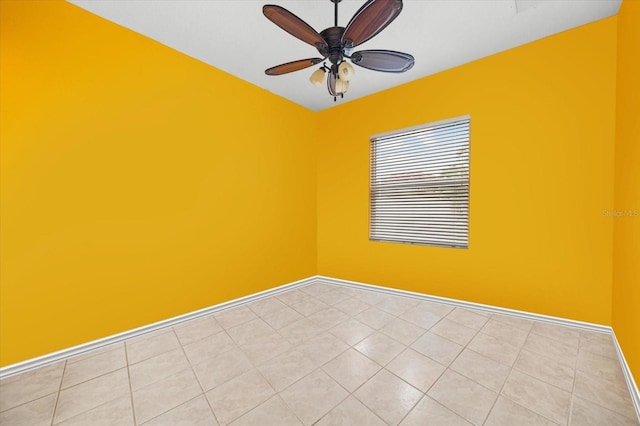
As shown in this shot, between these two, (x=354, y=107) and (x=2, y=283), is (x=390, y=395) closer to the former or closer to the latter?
(x=2, y=283)

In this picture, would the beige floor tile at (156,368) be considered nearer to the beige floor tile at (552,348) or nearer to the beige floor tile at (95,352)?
the beige floor tile at (95,352)

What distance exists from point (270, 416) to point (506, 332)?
223 cm

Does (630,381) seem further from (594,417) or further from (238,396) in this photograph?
(238,396)

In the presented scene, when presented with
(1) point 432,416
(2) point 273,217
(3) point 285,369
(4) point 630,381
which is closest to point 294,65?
(2) point 273,217

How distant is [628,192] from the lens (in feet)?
5.59

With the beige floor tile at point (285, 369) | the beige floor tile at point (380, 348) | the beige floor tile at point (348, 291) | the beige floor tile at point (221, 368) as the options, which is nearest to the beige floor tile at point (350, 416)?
the beige floor tile at point (285, 369)

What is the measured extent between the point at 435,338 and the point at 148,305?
2749 millimetres

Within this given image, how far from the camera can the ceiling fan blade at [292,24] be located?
1390mm

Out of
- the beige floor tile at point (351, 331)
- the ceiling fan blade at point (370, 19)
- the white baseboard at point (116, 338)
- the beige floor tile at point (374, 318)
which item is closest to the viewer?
the ceiling fan blade at point (370, 19)

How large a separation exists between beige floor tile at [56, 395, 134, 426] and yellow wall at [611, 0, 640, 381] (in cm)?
303

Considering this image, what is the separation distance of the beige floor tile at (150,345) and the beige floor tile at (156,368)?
0.08m

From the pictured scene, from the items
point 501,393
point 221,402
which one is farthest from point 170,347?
point 501,393

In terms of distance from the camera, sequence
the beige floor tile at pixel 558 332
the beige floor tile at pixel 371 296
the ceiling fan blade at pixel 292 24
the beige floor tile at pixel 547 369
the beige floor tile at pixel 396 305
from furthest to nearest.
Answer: the beige floor tile at pixel 371 296, the beige floor tile at pixel 396 305, the beige floor tile at pixel 558 332, the beige floor tile at pixel 547 369, the ceiling fan blade at pixel 292 24

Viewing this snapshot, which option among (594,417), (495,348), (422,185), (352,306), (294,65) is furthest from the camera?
(422,185)
